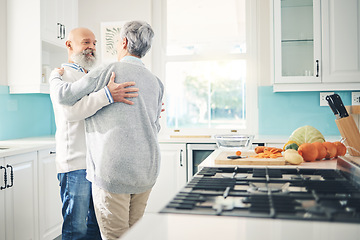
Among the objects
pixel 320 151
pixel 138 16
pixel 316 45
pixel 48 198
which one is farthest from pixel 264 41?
pixel 48 198

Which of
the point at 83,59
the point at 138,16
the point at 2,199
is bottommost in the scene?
the point at 2,199

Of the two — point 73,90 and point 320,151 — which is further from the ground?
point 73,90

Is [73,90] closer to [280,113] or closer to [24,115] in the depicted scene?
[24,115]

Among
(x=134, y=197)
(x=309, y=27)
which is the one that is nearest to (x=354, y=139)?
(x=134, y=197)

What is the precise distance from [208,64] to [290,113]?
99 centimetres

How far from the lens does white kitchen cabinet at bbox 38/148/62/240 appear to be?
2.86 m

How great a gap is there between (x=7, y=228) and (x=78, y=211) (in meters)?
0.66

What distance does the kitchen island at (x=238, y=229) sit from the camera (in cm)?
72

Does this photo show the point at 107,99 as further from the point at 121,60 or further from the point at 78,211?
the point at 78,211

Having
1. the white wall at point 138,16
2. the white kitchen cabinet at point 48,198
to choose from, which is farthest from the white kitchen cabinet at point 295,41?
the white kitchen cabinet at point 48,198

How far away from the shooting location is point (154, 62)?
406 cm

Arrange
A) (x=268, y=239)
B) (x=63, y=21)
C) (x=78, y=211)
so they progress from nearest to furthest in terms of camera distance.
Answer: (x=268, y=239), (x=78, y=211), (x=63, y=21)

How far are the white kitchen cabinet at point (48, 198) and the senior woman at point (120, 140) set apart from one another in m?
1.14

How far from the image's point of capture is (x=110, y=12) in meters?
4.09
